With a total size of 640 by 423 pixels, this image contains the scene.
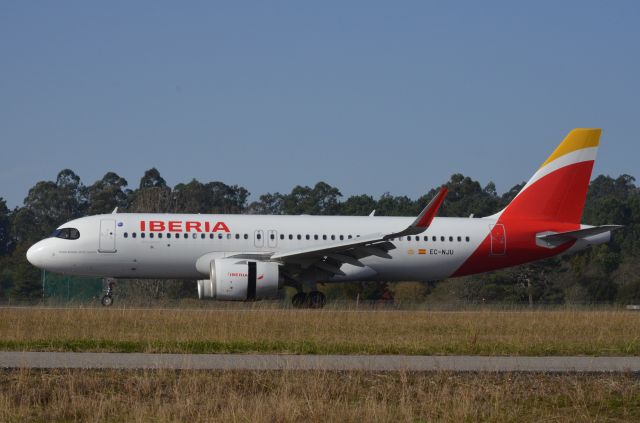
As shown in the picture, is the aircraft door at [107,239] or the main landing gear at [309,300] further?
the main landing gear at [309,300]

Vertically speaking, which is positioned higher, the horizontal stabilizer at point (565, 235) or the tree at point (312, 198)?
the tree at point (312, 198)

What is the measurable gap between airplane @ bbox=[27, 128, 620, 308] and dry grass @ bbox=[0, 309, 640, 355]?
2629mm

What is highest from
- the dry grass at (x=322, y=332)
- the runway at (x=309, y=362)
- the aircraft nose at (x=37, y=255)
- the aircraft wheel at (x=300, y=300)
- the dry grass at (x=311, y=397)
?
the aircraft nose at (x=37, y=255)

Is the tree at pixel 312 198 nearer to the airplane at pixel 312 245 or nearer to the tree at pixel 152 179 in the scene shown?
the tree at pixel 152 179

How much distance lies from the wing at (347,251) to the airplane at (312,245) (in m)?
0.03

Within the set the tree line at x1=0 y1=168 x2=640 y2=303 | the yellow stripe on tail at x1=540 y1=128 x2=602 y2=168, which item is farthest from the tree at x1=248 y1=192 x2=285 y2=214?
the yellow stripe on tail at x1=540 y1=128 x2=602 y2=168

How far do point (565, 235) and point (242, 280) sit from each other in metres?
11.4

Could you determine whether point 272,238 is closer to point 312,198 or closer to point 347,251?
point 347,251

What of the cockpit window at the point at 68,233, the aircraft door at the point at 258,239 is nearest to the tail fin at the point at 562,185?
the aircraft door at the point at 258,239

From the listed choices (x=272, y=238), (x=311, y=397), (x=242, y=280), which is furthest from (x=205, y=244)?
(x=311, y=397)

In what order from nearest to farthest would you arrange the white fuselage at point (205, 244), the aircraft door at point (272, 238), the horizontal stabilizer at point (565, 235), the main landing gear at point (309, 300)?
the white fuselage at point (205, 244)
the main landing gear at point (309, 300)
the aircraft door at point (272, 238)
the horizontal stabilizer at point (565, 235)

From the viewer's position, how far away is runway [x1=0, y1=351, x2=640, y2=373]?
14.9 meters

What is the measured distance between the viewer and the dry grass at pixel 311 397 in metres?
11.3

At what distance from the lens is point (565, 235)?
3666cm
